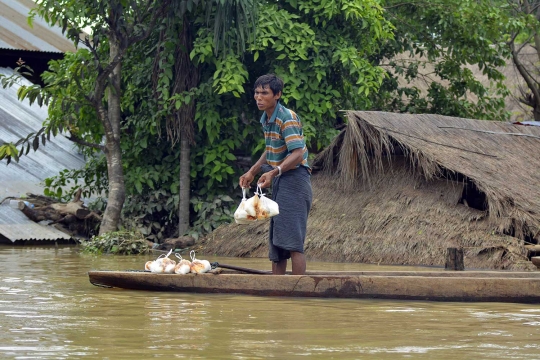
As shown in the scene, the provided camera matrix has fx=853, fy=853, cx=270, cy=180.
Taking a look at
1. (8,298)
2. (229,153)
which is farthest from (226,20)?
(8,298)

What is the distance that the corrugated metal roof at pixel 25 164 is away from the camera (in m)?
10.1

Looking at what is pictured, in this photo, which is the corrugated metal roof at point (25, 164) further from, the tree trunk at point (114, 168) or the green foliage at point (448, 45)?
the green foliage at point (448, 45)

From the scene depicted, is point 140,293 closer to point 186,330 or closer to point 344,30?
point 186,330

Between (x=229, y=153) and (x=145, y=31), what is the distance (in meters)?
1.77

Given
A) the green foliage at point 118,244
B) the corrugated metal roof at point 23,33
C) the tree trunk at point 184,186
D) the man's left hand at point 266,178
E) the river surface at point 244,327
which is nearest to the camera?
the river surface at point 244,327

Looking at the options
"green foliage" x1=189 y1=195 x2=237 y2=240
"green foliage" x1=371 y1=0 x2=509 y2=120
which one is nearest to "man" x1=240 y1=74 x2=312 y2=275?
"green foliage" x1=189 y1=195 x2=237 y2=240

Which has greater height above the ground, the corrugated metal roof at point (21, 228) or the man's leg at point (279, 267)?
the corrugated metal roof at point (21, 228)

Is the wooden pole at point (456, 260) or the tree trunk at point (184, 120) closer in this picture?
the wooden pole at point (456, 260)

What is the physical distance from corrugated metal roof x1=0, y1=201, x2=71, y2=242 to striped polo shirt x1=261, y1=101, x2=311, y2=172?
5121 mm

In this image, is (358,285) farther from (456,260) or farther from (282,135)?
(456,260)

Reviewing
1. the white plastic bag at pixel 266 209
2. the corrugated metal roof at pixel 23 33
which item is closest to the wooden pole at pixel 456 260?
the white plastic bag at pixel 266 209

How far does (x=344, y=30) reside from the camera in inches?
428

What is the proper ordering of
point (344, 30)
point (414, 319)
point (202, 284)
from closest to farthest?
point (414, 319)
point (202, 284)
point (344, 30)

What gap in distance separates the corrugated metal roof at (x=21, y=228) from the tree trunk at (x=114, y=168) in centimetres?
71
